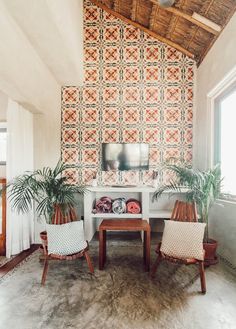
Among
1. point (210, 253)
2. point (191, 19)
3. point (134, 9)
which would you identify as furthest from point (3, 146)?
point (210, 253)

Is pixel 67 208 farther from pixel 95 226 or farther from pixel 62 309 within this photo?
pixel 95 226

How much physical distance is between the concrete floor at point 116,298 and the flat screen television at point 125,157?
188cm

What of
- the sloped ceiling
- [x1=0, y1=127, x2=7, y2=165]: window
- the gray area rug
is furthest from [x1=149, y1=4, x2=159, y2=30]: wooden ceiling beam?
the gray area rug

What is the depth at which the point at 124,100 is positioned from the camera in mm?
4961

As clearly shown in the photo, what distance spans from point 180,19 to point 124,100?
1653 millimetres

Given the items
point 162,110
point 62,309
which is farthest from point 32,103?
point 62,309

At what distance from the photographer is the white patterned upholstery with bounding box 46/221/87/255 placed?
2.91 metres

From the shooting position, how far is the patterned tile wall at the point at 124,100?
4.89 metres

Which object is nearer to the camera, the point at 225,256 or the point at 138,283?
the point at 138,283

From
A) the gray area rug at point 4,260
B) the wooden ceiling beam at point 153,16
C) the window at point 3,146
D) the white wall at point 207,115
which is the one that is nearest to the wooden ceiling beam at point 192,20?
the white wall at point 207,115

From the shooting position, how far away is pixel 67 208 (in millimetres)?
3357

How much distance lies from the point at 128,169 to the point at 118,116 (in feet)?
3.51

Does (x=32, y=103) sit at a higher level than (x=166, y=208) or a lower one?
higher

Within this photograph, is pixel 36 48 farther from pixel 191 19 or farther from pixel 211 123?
pixel 211 123
